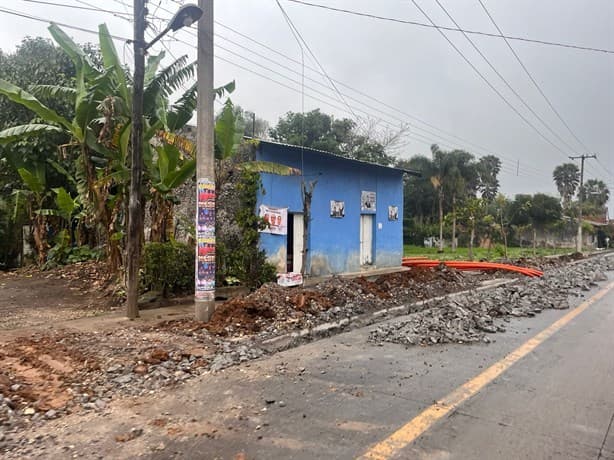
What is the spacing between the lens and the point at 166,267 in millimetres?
10281

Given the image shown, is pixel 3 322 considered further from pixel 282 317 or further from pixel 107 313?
pixel 282 317

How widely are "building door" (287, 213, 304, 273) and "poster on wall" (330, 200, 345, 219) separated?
151 centimetres

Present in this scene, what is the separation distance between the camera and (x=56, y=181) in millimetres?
15445

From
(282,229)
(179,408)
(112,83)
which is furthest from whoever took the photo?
(282,229)

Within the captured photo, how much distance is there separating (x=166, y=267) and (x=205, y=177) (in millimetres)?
3057

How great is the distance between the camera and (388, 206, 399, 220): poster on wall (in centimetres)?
1881

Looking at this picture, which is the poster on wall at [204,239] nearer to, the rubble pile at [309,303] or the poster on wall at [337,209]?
the rubble pile at [309,303]

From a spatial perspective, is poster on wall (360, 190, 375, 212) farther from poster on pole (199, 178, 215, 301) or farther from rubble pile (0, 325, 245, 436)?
rubble pile (0, 325, 245, 436)

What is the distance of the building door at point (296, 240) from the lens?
14.7 m

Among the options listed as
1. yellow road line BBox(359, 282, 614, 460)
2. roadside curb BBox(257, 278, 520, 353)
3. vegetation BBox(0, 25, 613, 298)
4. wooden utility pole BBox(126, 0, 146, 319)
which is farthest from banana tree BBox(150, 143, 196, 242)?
yellow road line BBox(359, 282, 614, 460)

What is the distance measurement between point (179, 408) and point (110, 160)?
7.45 meters

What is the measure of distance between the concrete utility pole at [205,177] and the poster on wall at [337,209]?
26.1ft

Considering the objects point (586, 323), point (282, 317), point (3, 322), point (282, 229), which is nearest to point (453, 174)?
point (282, 229)

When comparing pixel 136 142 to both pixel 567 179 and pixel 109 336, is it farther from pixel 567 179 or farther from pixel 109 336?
pixel 567 179
